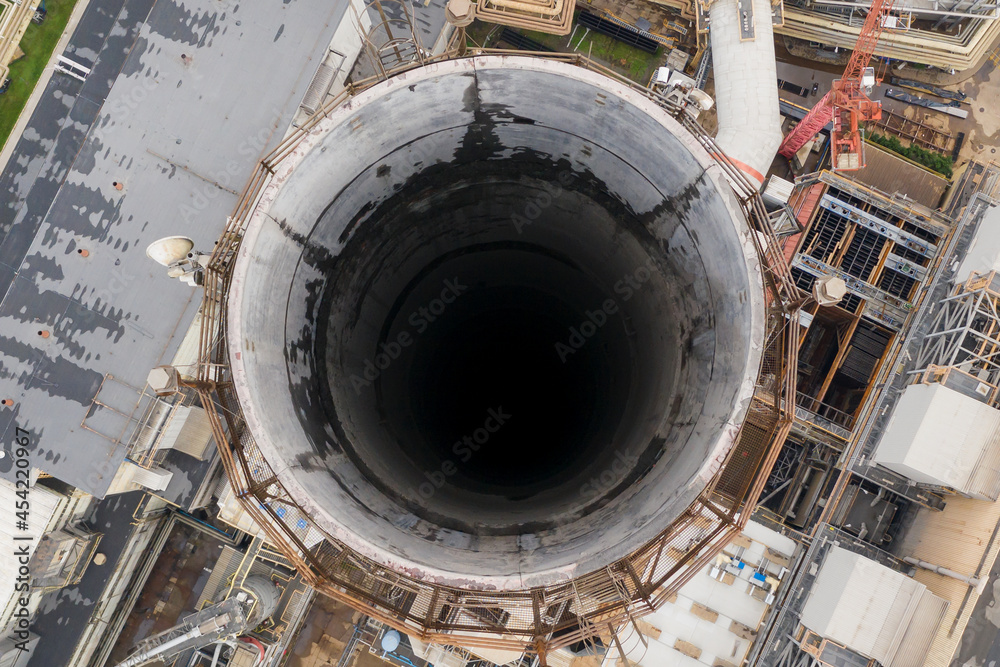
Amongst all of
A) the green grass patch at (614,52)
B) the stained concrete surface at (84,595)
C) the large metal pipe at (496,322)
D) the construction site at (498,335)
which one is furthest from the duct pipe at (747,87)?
the stained concrete surface at (84,595)

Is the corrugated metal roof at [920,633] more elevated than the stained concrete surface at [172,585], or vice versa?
the corrugated metal roof at [920,633]

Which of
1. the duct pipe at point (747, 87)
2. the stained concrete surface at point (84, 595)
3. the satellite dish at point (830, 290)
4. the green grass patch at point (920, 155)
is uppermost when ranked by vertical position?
the green grass patch at point (920, 155)

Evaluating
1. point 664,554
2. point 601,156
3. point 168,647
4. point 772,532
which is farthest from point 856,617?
point 168,647

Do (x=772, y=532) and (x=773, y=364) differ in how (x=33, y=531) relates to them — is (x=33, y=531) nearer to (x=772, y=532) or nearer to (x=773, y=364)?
(x=773, y=364)

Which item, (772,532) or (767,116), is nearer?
(772,532)

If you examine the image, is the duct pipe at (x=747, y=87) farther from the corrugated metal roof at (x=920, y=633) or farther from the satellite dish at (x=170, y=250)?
the satellite dish at (x=170, y=250)

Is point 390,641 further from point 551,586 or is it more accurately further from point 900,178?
point 900,178

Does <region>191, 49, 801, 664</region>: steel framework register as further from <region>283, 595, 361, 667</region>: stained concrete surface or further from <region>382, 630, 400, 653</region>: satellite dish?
<region>283, 595, 361, 667</region>: stained concrete surface
